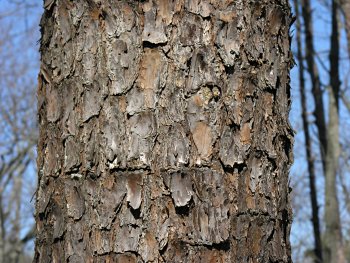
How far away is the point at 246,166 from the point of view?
5.51ft

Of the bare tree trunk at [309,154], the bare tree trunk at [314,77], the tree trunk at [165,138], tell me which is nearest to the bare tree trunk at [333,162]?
the bare tree trunk at [314,77]

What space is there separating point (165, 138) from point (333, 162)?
6990 millimetres

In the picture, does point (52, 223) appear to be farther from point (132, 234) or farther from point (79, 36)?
point (79, 36)

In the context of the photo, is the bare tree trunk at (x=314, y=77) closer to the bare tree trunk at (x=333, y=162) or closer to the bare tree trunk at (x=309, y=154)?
the bare tree trunk at (x=309, y=154)

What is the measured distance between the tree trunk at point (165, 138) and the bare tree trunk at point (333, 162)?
20.7 ft

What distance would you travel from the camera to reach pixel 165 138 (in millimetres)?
1641

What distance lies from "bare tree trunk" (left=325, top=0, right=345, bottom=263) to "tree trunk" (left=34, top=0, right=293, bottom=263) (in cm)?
631

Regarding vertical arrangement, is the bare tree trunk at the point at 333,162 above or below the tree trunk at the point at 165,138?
above

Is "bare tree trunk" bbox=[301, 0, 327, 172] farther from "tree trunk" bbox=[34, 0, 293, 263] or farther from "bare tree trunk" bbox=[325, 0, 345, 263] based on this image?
"tree trunk" bbox=[34, 0, 293, 263]

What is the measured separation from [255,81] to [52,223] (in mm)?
626

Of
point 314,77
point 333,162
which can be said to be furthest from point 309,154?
point 333,162

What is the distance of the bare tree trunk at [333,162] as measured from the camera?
783cm

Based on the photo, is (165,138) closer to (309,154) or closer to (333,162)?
(333,162)

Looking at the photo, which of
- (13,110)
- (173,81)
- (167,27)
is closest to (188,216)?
(173,81)
